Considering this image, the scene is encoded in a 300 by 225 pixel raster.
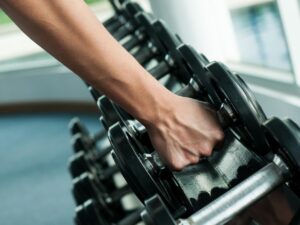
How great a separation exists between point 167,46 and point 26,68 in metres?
3.33

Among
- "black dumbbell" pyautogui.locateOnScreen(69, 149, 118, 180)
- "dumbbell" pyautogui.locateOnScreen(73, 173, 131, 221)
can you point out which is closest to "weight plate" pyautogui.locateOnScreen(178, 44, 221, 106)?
"dumbbell" pyautogui.locateOnScreen(73, 173, 131, 221)

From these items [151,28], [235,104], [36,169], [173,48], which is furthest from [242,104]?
[36,169]

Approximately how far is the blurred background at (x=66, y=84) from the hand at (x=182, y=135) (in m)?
0.95

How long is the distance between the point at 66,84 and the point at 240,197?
340 cm

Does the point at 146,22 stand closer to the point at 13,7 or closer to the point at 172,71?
the point at 172,71

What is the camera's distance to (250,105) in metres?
0.98

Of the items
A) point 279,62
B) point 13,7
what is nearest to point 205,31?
point 279,62

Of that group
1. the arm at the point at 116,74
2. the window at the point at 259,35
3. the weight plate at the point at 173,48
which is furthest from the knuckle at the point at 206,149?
the window at the point at 259,35

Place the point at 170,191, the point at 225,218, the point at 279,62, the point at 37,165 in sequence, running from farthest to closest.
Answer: the point at 37,165
the point at 279,62
the point at 170,191
the point at 225,218

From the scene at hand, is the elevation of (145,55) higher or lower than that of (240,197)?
higher

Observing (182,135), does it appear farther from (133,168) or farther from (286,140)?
(286,140)

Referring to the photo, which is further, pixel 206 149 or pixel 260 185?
pixel 206 149

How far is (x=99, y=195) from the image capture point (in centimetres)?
192

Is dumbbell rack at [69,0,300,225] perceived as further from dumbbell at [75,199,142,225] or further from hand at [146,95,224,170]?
dumbbell at [75,199,142,225]
